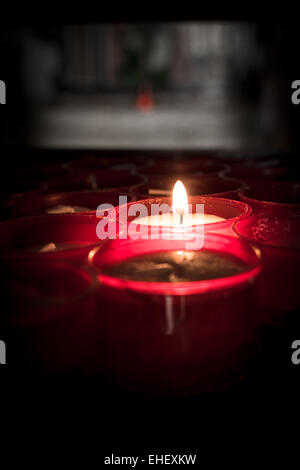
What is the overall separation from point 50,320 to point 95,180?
0.71 meters

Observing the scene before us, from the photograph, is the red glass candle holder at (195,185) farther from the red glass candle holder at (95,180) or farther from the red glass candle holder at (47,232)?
the red glass candle holder at (47,232)

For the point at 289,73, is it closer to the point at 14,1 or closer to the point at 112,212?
the point at 14,1

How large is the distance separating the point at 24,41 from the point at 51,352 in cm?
684

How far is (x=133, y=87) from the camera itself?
838 centimetres

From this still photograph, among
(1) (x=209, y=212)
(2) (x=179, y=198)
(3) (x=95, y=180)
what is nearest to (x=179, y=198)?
(2) (x=179, y=198)

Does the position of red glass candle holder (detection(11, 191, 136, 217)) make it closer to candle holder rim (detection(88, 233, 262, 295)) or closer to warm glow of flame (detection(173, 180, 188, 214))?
warm glow of flame (detection(173, 180, 188, 214))

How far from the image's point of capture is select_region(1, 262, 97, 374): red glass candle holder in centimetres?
45

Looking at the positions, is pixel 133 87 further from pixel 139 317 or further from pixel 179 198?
pixel 139 317

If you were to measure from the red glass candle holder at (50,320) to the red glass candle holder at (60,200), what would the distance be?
0.38 meters

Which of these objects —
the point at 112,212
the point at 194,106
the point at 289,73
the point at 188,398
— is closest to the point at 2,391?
the point at 188,398

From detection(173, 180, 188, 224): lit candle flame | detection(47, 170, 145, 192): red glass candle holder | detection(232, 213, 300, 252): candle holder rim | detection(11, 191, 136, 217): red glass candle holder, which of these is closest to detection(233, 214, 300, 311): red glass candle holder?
detection(232, 213, 300, 252): candle holder rim

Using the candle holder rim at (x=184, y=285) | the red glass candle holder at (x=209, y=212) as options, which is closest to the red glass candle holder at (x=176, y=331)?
the candle holder rim at (x=184, y=285)

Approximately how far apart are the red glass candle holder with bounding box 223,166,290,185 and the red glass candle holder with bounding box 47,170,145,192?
9.6 inches

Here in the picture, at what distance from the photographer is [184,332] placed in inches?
18.7
